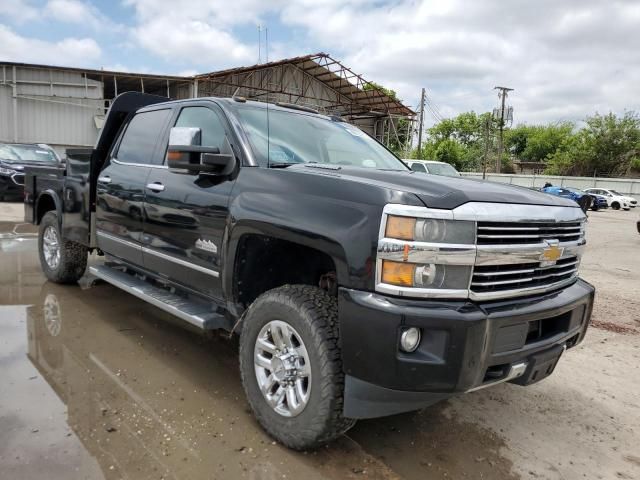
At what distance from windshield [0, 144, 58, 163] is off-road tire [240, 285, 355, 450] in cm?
1320

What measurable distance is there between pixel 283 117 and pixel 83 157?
2275mm

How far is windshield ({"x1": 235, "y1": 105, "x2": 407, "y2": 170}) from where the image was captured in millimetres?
3266

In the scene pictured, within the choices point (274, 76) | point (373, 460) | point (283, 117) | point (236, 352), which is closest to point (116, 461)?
point (373, 460)

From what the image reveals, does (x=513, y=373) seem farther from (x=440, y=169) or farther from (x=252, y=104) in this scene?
(x=440, y=169)

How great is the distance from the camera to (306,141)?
3.58 meters

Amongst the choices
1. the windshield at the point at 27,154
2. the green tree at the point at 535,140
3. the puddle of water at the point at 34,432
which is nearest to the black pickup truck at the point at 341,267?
the puddle of water at the point at 34,432

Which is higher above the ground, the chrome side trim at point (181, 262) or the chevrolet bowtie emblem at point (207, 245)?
the chevrolet bowtie emblem at point (207, 245)

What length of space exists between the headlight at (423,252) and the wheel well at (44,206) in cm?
472

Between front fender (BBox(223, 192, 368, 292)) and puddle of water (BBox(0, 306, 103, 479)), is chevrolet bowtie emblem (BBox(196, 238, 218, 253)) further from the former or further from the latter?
puddle of water (BBox(0, 306, 103, 479))

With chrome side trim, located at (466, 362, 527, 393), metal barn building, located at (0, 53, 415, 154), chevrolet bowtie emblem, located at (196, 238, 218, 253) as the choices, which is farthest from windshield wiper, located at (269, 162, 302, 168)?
metal barn building, located at (0, 53, 415, 154)

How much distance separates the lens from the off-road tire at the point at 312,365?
2.44 meters

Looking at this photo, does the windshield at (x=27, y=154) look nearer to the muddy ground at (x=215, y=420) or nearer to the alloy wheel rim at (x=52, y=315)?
the alloy wheel rim at (x=52, y=315)

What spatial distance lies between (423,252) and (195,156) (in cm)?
168

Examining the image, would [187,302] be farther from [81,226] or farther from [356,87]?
[356,87]
